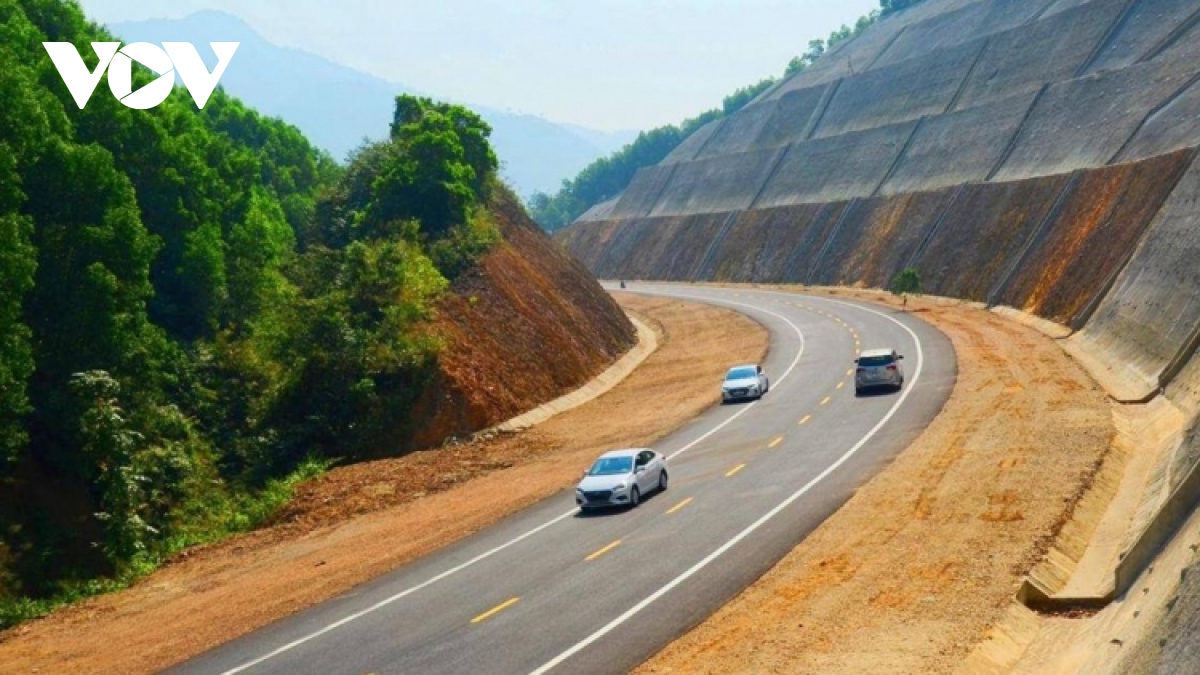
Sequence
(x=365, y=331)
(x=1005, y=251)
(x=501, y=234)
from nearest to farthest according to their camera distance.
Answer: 1. (x=365, y=331)
2. (x=501, y=234)
3. (x=1005, y=251)

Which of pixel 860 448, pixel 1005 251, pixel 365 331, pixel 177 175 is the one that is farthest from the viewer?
pixel 1005 251

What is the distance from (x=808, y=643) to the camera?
1889 centimetres

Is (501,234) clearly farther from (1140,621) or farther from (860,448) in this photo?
(1140,621)

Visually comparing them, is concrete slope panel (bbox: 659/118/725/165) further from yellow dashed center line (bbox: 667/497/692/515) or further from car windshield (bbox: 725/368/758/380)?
yellow dashed center line (bbox: 667/497/692/515)

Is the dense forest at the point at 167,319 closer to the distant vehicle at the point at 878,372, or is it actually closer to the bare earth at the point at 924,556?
the distant vehicle at the point at 878,372

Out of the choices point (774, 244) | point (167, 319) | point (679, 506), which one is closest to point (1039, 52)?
point (774, 244)

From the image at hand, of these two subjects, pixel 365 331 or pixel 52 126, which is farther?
pixel 365 331

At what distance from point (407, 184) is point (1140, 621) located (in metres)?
48.2

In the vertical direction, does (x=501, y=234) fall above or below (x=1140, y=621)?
above

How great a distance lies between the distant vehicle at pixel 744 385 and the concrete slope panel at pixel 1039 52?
218 ft

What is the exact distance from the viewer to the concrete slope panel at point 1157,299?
131 ft

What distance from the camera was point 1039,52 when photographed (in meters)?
111

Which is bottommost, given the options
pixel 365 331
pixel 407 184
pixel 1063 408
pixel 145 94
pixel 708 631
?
pixel 1063 408

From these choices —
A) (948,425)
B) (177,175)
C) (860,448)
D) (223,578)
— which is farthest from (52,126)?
(948,425)
